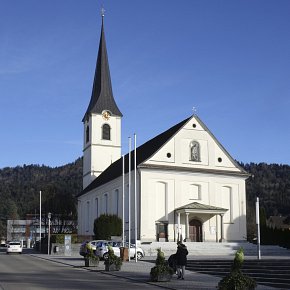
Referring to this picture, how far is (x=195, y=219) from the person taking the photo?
51938mm

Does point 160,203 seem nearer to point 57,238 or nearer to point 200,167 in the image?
point 200,167

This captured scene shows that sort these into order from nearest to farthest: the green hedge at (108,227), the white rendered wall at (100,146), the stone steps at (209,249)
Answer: the stone steps at (209,249) → the green hedge at (108,227) → the white rendered wall at (100,146)

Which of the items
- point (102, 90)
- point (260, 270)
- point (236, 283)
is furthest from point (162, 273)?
point (102, 90)

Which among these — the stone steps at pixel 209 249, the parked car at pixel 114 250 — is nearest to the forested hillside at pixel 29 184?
the stone steps at pixel 209 249

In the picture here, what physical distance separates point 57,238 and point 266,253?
1931 cm

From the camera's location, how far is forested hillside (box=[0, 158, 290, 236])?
144 meters

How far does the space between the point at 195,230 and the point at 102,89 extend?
90.7 ft

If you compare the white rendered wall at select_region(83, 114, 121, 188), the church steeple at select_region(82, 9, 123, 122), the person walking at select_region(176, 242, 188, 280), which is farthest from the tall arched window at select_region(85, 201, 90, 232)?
the person walking at select_region(176, 242, 188, 280)

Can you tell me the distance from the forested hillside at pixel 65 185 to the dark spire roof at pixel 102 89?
41198 mm

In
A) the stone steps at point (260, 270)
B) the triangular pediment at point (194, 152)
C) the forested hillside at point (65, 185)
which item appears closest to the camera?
the stone steps at point (260, 270)

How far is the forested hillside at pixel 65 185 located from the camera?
5655 inches

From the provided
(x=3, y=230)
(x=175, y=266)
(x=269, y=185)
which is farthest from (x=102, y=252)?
(x=269, y=185)

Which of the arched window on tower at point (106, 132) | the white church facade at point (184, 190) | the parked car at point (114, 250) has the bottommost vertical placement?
the parked car at point (114, 250)

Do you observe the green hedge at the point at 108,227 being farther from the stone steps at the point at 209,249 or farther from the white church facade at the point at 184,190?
the stone steps at the point at 209,249
